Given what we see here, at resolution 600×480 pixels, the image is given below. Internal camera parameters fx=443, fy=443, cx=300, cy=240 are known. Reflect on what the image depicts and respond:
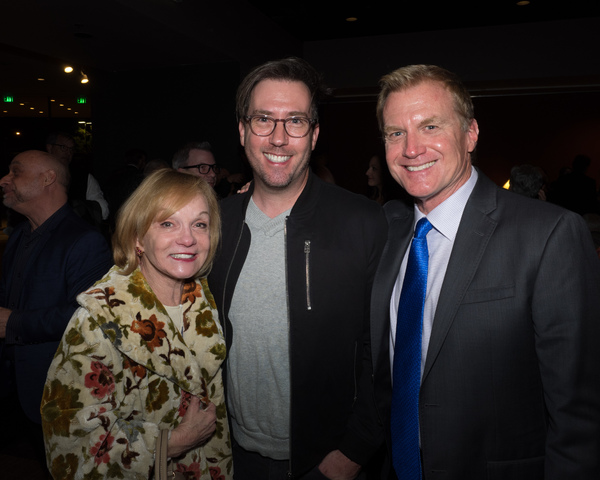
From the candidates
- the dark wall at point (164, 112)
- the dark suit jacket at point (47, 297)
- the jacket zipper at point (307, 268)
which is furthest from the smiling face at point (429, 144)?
the dark wall at point (164, 112)

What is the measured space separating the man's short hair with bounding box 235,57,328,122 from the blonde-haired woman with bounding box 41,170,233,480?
1.50ft

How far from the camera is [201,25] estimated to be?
18.3ft

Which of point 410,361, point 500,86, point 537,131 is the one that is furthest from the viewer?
point 537,131

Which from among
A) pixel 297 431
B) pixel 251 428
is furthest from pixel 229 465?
pixel 297 431

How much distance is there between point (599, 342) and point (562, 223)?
1.16 feet

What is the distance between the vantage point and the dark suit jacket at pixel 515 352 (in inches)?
48.3

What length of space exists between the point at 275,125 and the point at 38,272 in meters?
1.52

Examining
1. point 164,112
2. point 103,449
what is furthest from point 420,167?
point 164,112

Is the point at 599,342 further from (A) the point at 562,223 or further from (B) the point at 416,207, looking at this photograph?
(B) the point at 416,207

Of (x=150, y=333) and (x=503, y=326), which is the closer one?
(x=503, y=326)

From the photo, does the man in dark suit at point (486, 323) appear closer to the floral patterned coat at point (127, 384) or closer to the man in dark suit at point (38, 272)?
the floral patterned coat at point (127, 384)

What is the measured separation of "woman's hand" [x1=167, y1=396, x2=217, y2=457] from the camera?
4.97 feet

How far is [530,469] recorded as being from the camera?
51.9 inches

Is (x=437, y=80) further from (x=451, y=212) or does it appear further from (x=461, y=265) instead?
(x=461, y=265)
